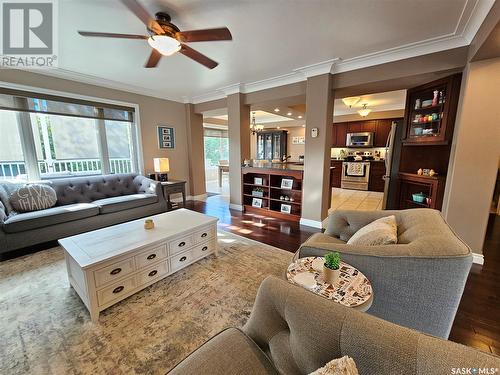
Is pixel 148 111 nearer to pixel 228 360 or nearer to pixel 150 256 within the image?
pixel 150 256

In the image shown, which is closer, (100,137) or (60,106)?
(60,106)

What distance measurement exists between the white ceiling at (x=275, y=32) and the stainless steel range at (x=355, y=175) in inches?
165

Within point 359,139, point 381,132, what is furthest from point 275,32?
point 381,132

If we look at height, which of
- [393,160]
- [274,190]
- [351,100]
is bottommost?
[274,190]

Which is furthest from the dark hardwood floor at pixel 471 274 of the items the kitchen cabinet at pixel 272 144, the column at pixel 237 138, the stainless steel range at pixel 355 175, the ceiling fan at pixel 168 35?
the kitchen cabinet at pixel 272 144

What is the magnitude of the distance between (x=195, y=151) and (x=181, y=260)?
3583 mm

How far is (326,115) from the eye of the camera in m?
3.21

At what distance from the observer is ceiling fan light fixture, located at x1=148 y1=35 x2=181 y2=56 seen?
1944 mm

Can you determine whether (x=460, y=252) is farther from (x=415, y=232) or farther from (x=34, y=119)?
(x=34, y=119)

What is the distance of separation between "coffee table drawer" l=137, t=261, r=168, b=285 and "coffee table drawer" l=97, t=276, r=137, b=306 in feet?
0.20

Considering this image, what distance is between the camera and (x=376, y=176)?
21.0 ft

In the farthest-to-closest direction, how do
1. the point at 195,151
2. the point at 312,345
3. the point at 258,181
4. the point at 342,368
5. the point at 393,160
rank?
1. the point at 195,151
2. the point at 258,181
3. the point at 393,160
4. the point at 312,345
5. the point at 342,368

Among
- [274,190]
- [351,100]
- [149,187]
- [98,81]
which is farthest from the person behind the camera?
[351,100]

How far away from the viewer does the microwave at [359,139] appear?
21.5 ft
